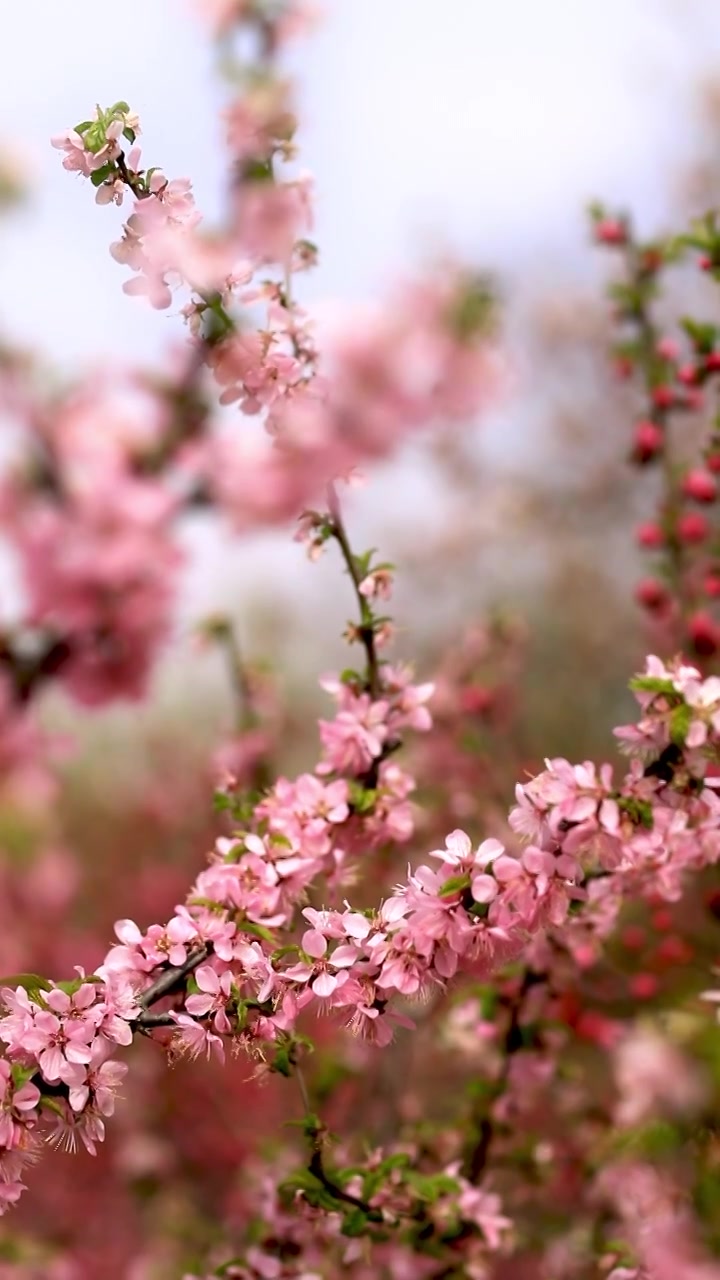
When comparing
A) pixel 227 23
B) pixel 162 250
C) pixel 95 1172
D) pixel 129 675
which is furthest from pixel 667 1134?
pixel 95 1172

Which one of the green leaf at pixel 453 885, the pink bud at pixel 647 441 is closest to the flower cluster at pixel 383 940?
the green leaf at pixel 453 885

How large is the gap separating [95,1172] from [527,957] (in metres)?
1.93

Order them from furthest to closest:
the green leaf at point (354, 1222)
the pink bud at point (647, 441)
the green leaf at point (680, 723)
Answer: the pink bud at point (647, 441)
the green leaf at point (354, 1222)
the green leaf at point (680, 723)

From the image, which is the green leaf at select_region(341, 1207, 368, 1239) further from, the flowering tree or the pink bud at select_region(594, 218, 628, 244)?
the pink bud at select_region(594, 218, 628, 244)

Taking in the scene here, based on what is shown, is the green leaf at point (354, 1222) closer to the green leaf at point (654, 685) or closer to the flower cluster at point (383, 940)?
the flower cluster at point (383, 940)

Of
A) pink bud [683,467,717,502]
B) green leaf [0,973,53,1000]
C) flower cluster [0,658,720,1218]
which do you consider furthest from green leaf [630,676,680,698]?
pink bud [683,467,717,502]

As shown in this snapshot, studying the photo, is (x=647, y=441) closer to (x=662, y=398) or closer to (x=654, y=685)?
(x=662, y=398)

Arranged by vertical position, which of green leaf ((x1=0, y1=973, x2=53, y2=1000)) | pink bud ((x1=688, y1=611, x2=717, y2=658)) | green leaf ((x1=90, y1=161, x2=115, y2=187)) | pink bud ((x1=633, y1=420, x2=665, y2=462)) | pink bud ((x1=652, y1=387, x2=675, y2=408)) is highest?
pink bud ((x1=652, y1=387, x2=675, y2=408))

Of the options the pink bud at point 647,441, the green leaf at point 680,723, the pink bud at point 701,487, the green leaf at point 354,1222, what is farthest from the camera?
the pink bud at point 647,441

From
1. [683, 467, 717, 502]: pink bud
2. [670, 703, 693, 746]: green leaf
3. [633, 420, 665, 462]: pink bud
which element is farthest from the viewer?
[633, 420, 665, 462]: pink bud

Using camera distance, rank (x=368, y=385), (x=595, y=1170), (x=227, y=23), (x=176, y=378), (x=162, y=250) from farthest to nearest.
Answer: (x=368, y=385) < (x=176, y=378) < (x=227, y=23) < (x=595, y=1170) < (x=162, y=250)

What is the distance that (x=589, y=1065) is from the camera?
6.99ft

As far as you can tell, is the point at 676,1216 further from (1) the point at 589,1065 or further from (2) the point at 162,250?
(1) the point at 589,1065

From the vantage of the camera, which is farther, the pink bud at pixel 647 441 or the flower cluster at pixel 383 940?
the pink bud at pixel 647 441
